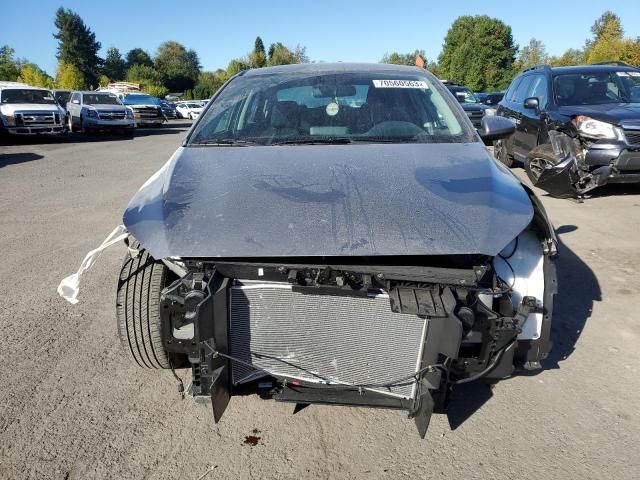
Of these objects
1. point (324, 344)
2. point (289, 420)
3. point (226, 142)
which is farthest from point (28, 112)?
point (324, 344)

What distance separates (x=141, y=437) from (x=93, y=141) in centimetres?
1775

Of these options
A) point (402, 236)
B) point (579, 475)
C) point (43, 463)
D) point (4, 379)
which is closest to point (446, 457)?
point (579, 475)

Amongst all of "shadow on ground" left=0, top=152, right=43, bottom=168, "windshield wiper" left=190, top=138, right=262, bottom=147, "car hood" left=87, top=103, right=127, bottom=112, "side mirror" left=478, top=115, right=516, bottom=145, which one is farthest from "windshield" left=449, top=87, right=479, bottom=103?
"windshield wiper" left=190, top=138, right=262, bottom=147

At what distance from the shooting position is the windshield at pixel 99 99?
1959cm

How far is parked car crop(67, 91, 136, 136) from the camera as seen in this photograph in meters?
18.9

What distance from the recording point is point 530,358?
2.41 metres

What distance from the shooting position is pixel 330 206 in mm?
2127

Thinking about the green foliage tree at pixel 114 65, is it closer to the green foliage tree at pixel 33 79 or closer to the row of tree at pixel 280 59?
the row of tree at pixel 280 59

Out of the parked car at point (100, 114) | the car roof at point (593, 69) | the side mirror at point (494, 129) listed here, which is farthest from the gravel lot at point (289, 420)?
the parked car at point (100, 114)

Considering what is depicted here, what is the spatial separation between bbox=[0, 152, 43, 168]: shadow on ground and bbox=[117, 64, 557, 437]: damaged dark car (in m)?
11.4

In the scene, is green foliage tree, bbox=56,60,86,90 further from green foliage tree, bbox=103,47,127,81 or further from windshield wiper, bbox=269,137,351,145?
windshield wiper, bbox=269,137,351,145

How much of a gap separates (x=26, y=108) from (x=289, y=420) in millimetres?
17131

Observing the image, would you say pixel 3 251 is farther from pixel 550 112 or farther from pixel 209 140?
pixel 550 112

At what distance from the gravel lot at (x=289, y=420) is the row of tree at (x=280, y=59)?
44659 mm
